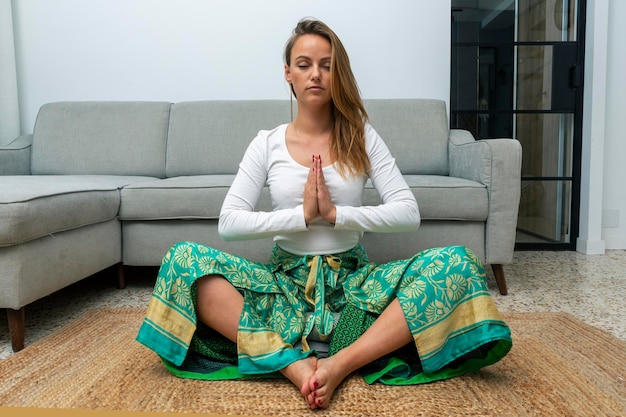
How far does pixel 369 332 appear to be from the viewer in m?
1.19

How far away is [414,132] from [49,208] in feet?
5.37

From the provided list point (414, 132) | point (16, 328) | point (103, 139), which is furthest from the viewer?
point (103, 139)

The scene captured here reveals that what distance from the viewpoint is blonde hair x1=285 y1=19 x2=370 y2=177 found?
51.8 inches

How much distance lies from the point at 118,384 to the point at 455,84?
2.38 metres

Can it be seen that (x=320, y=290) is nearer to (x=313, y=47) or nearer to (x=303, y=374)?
(x=303, y=374)

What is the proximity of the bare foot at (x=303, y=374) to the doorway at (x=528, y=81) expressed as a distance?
2.11 metres

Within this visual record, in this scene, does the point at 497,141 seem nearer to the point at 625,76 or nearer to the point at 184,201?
the point at 184,201

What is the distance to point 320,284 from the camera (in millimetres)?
1282

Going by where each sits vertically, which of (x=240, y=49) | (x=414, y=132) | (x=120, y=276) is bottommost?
(x=120, y=276)

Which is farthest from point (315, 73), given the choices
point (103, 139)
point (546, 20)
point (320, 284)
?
point (546, 20)

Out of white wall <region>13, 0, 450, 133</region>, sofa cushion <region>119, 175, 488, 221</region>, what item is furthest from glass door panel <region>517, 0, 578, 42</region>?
sofa cushion <region>119, 175, 488, 221</region>

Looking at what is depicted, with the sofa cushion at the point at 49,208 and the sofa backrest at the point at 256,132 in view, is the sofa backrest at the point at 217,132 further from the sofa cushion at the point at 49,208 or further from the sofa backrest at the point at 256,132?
the sofa cushion at the point at 49,208

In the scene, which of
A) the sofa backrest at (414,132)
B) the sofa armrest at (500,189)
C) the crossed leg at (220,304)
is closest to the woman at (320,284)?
the crossed leg at (220,304)

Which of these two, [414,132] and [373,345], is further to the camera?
[414,132]
